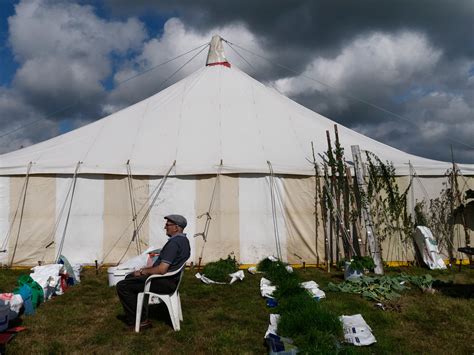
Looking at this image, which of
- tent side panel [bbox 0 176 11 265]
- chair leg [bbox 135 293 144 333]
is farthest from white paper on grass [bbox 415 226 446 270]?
tent side panel [bbox 0 176 11 265]

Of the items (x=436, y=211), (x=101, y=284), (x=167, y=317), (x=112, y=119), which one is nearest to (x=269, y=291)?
(x=167, y=317)

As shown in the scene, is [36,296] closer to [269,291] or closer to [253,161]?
[269,291]

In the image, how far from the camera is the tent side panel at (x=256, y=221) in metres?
7.33

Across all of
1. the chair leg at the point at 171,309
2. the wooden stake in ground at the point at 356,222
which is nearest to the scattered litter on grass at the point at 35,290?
the chair leg at the point at 171,309

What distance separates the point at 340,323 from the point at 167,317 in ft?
5.91

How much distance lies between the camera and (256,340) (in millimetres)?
3836

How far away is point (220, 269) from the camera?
21.2 ft

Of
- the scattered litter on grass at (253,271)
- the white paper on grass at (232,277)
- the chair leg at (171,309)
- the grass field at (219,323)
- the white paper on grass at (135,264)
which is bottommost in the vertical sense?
the grass field at (219,323)

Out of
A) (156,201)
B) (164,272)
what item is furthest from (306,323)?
(156,201)

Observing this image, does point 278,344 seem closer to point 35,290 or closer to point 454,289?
point 35,290

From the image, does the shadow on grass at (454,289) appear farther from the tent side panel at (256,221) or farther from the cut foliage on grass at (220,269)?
the cut foliage on grass at (220,269)

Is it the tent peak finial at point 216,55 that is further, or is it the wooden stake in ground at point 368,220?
the tent peak finial at point 216,55

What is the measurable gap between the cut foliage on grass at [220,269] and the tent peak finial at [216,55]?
5.43 meters

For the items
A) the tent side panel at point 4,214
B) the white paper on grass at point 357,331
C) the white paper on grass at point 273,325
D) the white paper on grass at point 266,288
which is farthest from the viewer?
the tent side panel at point 4,214
